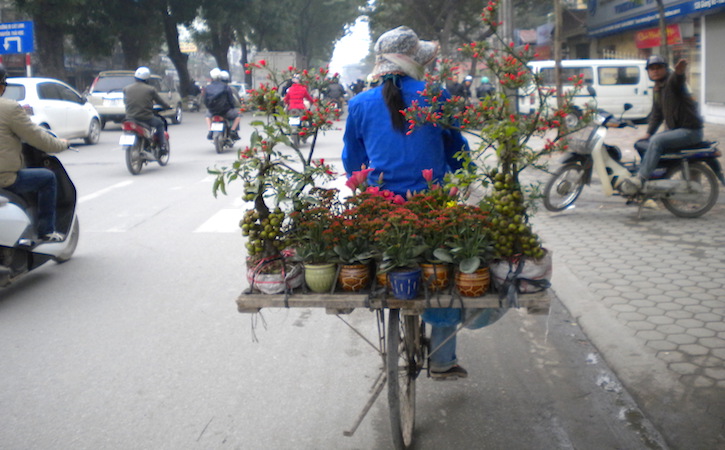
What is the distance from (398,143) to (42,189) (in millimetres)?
3699

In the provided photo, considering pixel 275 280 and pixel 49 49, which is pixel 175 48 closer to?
pixel 49 49

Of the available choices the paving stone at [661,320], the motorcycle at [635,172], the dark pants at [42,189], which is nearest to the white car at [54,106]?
the dark pants at [42,189]

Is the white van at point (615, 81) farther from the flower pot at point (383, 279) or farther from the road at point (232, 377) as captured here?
the flower pot at point (383, 279)

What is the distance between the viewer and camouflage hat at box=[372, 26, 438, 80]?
3.35 metres

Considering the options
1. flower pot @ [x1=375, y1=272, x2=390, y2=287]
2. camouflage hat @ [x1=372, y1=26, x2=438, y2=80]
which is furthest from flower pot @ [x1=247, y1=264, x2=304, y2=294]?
camouflage hat @ [x1=372, y1=26, x2=438, y2=80]

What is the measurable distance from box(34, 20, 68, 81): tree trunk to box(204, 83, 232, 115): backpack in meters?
13.6

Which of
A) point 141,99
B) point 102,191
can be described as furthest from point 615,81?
point 102,191

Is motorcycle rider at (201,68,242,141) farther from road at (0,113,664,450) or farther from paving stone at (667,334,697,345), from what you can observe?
paving stone at (667,334,697,345)

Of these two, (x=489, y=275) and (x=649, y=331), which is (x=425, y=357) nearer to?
(x=489, y=275)

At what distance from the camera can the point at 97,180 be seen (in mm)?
11977

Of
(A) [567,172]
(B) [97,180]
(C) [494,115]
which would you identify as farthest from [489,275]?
(B) [97,180]

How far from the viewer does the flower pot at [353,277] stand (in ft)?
9.52

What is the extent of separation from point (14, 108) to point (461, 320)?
4054 mm

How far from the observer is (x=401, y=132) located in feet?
11.0
